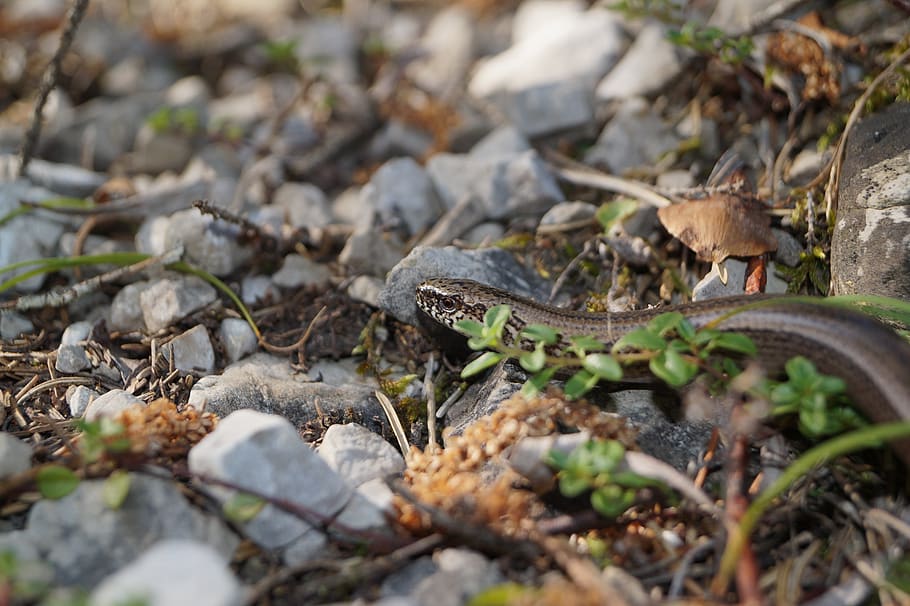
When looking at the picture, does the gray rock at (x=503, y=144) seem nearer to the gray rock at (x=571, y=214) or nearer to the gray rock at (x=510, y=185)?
the gray rock at (x=510, y=185)

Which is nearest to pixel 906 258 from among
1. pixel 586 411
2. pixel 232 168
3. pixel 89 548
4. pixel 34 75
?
pixel 586 411

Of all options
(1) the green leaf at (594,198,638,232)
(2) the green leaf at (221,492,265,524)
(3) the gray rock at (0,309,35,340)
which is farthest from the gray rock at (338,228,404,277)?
(2) the green leaf at (221,492,265,524)

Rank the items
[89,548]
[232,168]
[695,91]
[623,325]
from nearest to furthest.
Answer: [89,548]
[623,325]
[695,91]
[232,168]

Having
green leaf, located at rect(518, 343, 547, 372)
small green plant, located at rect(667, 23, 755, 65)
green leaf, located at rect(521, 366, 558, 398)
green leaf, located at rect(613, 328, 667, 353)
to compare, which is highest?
small green plant, located at rect(667, 23, 755, 65)

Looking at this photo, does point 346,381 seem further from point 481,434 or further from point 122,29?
point 122,29

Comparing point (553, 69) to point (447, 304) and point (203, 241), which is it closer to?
point (447, 304)

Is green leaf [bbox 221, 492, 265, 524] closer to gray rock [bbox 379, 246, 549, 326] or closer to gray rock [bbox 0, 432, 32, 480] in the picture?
gray rock [bbox 0, 432, 32, 480]
